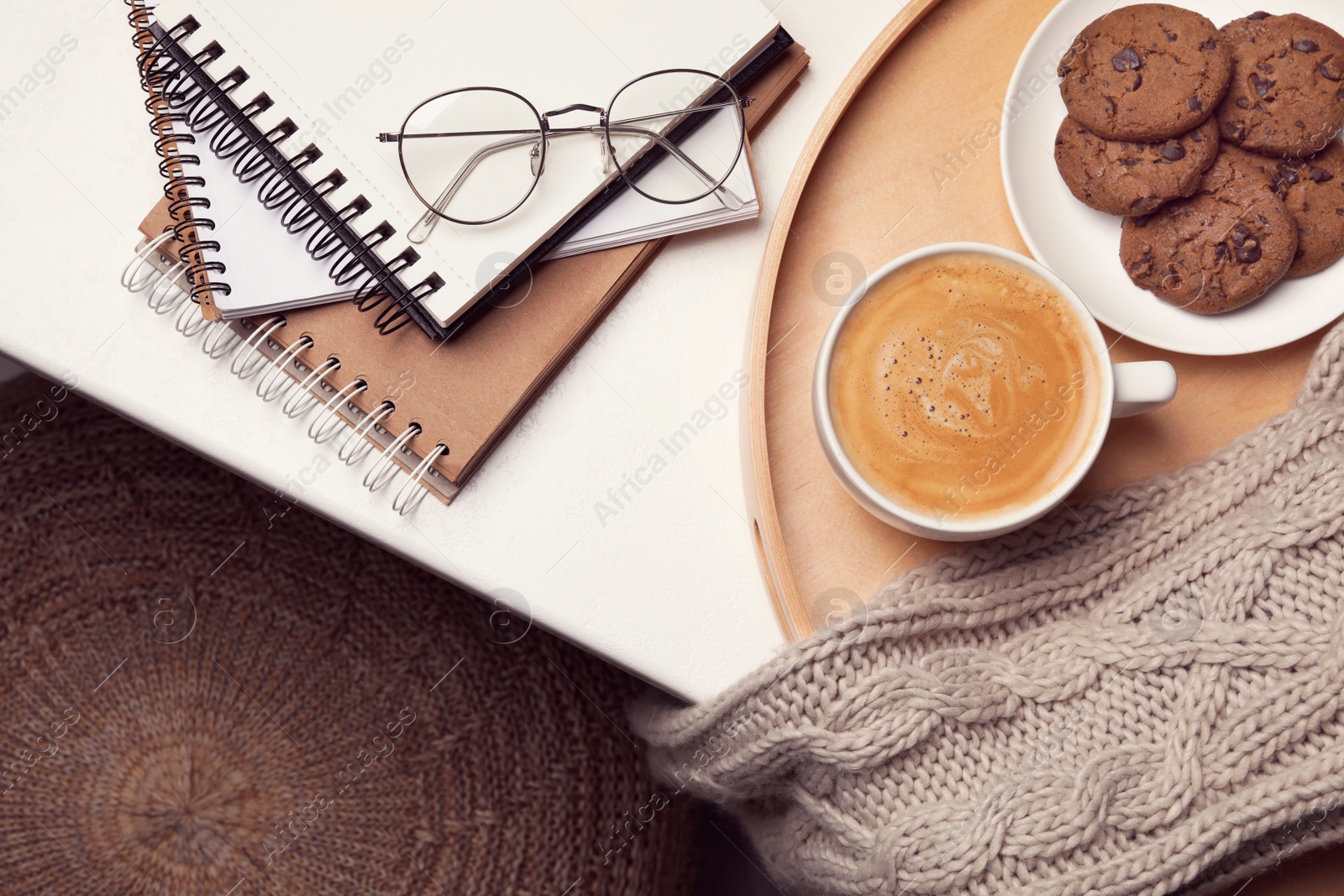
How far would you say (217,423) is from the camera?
0.74 meters

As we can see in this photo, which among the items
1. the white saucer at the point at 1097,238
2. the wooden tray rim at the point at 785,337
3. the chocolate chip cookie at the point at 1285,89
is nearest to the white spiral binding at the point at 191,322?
the wooden tray rim at the point at 785,337

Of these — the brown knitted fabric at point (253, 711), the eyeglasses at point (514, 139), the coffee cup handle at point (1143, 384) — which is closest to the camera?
the coffee cup handle at point (1143, 384)

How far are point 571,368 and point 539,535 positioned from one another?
133 millimetres

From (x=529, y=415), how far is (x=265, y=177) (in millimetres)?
265

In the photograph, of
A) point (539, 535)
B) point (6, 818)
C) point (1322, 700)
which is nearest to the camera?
point (1322, 700)

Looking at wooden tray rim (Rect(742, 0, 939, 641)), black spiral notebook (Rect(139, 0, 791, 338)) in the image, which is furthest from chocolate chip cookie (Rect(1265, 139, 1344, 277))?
black spiral notebook (Rect(139, 0, 791, 338))

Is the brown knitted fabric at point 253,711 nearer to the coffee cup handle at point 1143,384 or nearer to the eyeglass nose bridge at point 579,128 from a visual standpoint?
the eyeglass nose bridge at point 579,128

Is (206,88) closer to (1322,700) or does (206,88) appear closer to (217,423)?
(217,423)

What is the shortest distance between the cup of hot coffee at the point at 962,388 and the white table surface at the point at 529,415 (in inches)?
5.6

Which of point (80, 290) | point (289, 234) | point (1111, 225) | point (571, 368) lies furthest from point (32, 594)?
point (1111, 225)

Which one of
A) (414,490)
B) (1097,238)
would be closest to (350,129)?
(414,490)

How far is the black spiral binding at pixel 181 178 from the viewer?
2.32 feet

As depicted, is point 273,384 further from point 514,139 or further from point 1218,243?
point 1218,243

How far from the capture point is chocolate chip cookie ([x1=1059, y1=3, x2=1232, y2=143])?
65 cm
